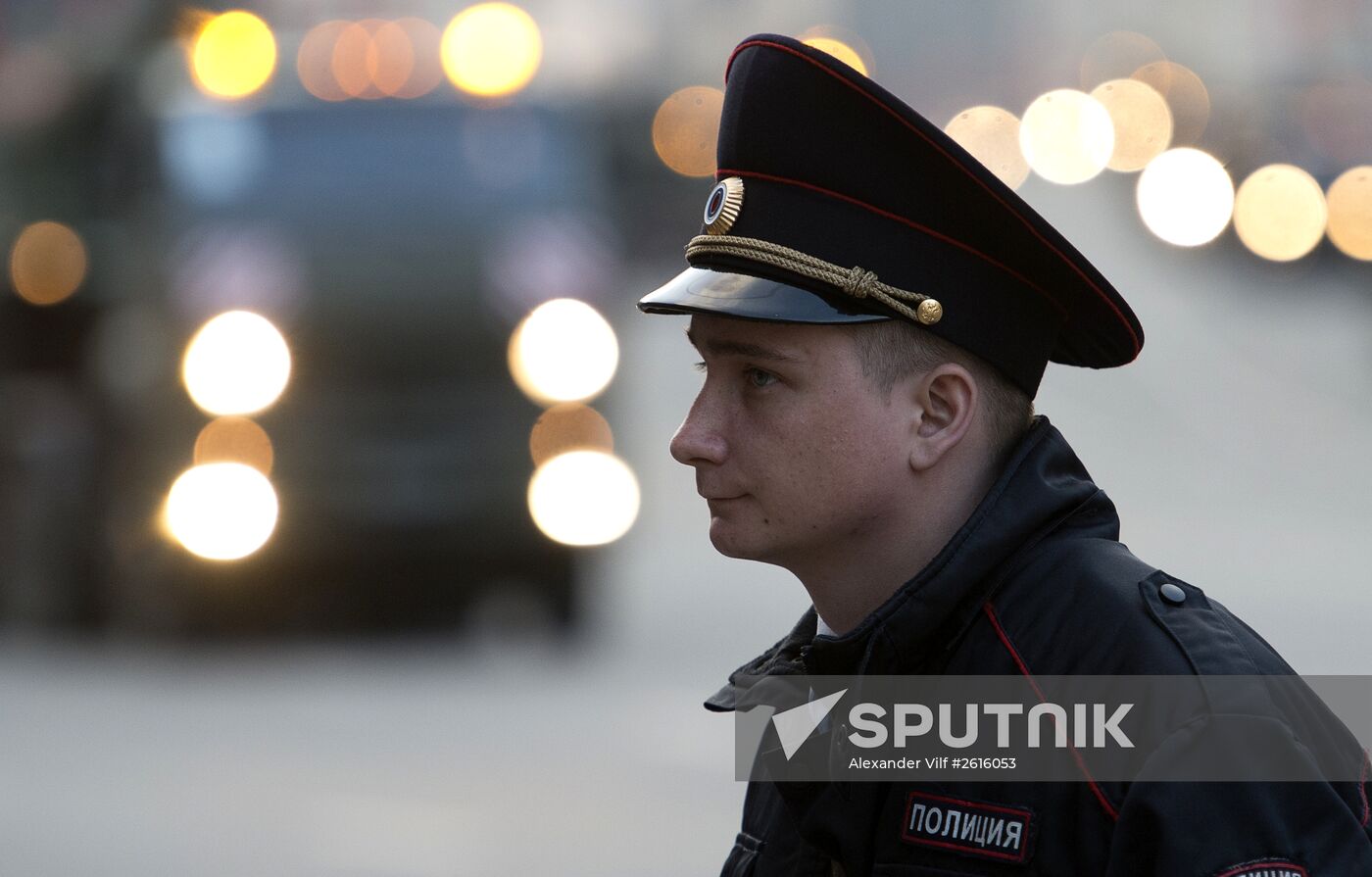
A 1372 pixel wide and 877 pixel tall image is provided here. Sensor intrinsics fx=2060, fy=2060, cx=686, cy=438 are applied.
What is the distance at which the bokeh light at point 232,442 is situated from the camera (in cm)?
947

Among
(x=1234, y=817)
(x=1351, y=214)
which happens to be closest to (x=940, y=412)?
(x=1234, y=817)

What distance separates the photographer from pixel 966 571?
2367 millimetres

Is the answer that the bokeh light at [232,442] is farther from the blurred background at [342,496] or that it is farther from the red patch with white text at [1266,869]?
the red patch with white text at [1266,869]

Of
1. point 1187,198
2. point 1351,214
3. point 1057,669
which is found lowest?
point 1057,669

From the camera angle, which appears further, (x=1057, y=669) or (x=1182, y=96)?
(x=1182, y=96)

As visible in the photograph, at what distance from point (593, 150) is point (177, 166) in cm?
197

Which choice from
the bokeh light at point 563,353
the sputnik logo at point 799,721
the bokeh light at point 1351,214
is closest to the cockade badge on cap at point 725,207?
the sputnik logo at point 799,721

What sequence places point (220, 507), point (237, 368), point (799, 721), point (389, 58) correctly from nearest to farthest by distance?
point (799, 721) → point (237, 368) → point (220, 507) → point (389, 58)

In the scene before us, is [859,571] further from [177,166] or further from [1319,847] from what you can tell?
[177,166]

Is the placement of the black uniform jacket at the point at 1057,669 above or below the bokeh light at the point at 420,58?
below

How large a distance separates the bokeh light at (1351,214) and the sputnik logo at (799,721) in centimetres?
2057

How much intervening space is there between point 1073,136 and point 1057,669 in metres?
16.8

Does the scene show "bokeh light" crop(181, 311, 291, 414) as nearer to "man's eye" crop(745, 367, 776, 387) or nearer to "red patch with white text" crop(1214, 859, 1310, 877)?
"man's eye" crop(745, 367, 776, 387)

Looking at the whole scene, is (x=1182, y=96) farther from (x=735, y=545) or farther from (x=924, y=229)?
(x=735, y=545)
